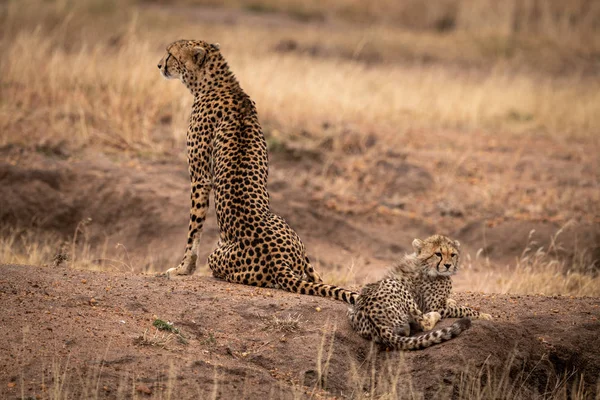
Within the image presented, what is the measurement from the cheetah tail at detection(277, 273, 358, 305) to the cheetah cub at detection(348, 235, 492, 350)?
0.87 feet

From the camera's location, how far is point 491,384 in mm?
4555

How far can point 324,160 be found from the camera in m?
9.57

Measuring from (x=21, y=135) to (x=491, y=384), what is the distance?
6104 mm

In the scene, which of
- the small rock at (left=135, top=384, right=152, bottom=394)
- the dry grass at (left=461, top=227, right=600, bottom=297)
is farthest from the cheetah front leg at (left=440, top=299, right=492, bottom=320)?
the small rock at (left=135, top=384, right=152, bottom=394)

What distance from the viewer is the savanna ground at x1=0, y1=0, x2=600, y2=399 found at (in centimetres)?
448

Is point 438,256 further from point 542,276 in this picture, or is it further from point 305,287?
point 542,276

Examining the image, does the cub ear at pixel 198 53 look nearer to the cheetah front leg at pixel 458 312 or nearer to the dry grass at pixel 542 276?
the cheetah front leg at pixel 458 312

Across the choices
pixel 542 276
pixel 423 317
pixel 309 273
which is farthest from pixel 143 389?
pixel 542 276

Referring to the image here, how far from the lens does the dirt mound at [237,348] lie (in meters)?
4.12

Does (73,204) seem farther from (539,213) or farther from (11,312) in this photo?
(539,213)

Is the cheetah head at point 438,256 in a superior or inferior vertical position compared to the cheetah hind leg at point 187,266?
superior

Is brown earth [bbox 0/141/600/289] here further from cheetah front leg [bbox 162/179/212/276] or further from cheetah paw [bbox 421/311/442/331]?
cheetah paw [bbox 421/311/442/331]

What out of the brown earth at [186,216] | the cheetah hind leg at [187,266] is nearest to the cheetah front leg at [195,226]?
the cheetah hind leg at [187,266]

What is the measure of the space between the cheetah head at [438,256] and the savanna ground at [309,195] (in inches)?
15.6
